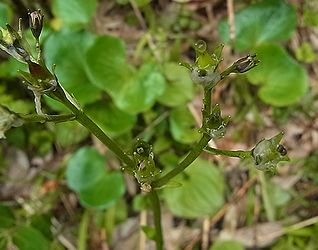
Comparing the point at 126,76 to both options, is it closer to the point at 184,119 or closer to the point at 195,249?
the point at 184,119

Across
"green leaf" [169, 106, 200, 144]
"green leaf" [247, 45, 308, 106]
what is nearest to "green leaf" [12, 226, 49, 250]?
"green leaf" [169, 106, 200, 144]

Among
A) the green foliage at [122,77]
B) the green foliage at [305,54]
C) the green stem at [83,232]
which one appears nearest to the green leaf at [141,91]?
the green foliage at [122,77]

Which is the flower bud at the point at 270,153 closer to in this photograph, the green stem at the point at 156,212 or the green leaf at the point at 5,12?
the green stem at the point at 156,212

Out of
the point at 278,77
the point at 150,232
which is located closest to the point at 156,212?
the point at 150,232

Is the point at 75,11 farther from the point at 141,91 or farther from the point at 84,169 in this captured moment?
the point at 84,169

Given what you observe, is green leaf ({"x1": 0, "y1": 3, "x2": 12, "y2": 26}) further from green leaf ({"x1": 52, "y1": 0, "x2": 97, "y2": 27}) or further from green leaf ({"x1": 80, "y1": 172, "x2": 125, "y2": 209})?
green leaf ({"x1": 80, "y1": 172, "x2": 125, "y2": 209})

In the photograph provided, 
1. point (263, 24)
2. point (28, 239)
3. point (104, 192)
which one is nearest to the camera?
point (28, 239)
